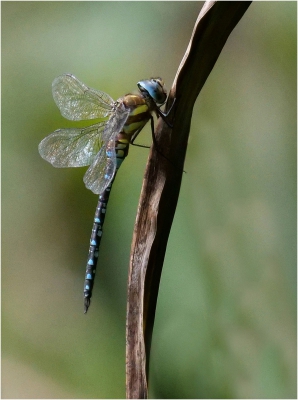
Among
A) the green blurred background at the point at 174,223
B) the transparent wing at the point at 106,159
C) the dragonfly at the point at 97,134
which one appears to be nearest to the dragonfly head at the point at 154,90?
the dragonfly at the point at 97,134

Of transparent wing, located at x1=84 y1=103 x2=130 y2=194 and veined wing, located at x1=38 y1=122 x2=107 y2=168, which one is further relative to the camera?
veined wing, located at x1=38 y1=122 x2=107 y2=168

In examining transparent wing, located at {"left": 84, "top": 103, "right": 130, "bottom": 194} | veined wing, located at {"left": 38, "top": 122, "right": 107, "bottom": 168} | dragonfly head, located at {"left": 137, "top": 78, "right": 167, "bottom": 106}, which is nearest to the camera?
dragonfly head, located at {"left": 137, "top": 78, "right": 167, "bottom": 106}

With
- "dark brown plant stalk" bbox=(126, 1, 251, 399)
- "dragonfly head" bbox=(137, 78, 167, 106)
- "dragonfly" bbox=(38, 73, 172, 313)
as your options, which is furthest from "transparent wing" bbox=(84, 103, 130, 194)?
"dark brown plant stalk" bbox=(126, 1, 251, 399)

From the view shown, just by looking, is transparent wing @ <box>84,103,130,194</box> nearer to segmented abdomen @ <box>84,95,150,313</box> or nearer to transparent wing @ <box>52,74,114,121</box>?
segmented abdomen @ <box>84,95,150,313</box>

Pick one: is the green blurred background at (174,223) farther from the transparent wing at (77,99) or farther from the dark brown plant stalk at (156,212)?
the dark brown plant stalk at (156,212)

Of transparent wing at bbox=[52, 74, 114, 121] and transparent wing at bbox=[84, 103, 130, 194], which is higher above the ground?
transparent wing at bbox=[52, 74, 114, 121]

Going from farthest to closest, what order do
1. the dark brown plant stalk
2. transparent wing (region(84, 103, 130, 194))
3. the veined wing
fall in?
the veined wing
transparent wing (region(84, 103, 130, 194))
the dark brown plant stalk
